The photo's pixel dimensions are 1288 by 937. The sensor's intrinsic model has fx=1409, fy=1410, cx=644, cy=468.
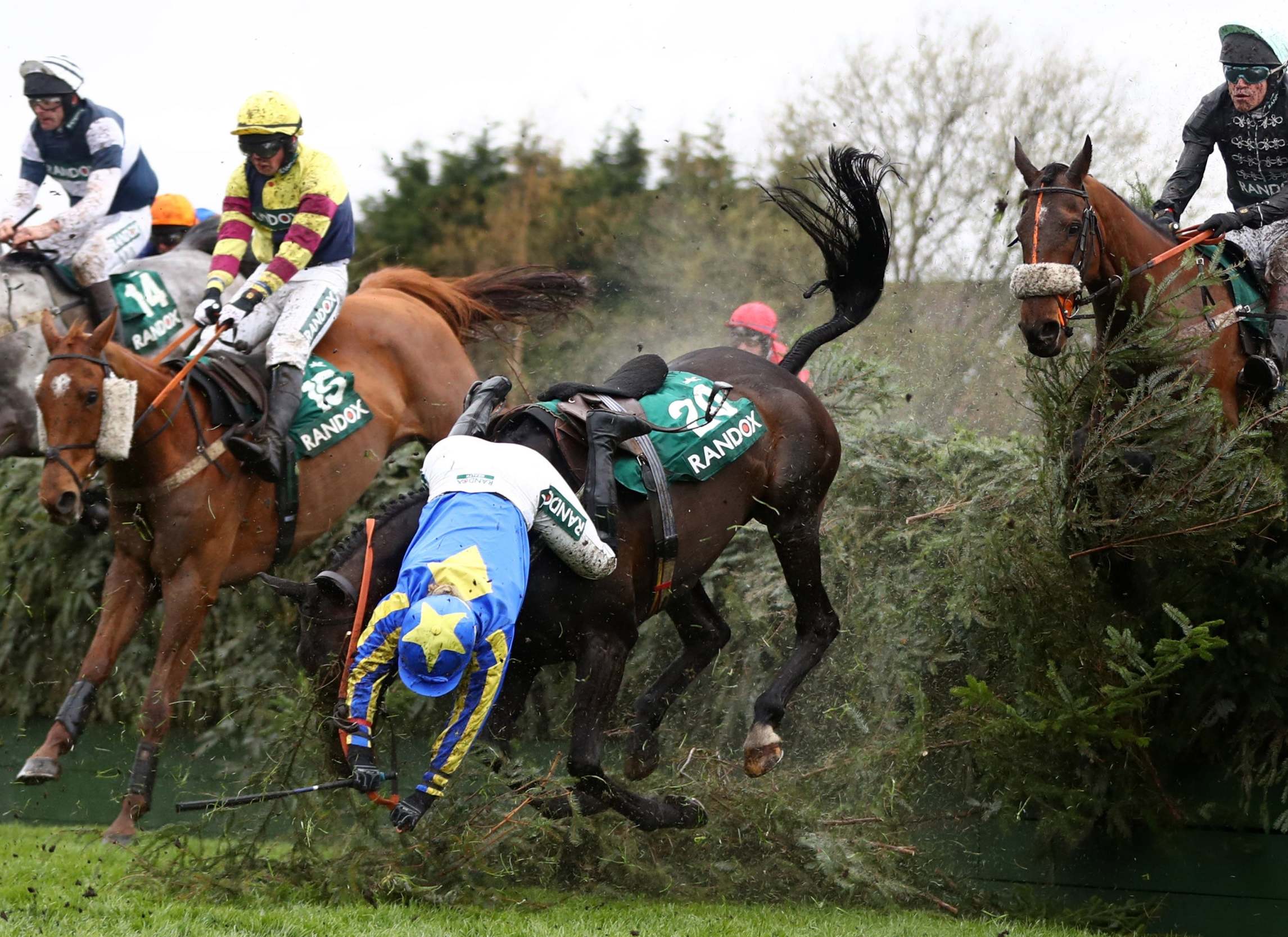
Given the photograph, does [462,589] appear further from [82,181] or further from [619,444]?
[82,181]

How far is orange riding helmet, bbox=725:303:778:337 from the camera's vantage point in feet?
33.7

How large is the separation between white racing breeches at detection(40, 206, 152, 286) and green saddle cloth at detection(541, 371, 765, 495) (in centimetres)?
356

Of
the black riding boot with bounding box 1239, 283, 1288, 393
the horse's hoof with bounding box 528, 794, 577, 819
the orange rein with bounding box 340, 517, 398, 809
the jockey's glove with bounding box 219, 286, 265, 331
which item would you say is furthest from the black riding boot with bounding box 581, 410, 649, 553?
the black riding boot with bounding box 1239, 283, 1288, 393

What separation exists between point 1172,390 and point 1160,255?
0.74m

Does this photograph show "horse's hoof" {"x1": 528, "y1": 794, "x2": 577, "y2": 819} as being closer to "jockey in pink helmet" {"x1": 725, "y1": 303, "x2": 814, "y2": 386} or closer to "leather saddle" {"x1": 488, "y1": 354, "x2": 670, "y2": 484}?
"leather saddle" {"x1": 488, "y1": 354, "x2": 670, "y2": 484}

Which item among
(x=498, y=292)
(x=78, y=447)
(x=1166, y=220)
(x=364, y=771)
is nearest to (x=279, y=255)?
(x=78, y=447)

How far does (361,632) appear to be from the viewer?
17.1 ft

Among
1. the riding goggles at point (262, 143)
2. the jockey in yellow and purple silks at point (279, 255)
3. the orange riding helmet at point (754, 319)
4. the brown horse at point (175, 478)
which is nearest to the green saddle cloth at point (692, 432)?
the jockey in yellow and purple silks at point (279, 255)

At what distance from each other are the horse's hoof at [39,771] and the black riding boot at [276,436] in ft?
5.63

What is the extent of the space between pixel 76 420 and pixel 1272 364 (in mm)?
5414

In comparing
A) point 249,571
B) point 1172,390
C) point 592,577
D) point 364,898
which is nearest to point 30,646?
point 249,571

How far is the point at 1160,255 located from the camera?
20.4 ft

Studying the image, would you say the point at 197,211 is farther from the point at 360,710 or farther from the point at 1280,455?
the point at 1280,455

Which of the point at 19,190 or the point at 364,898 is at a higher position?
the point at 19,190
